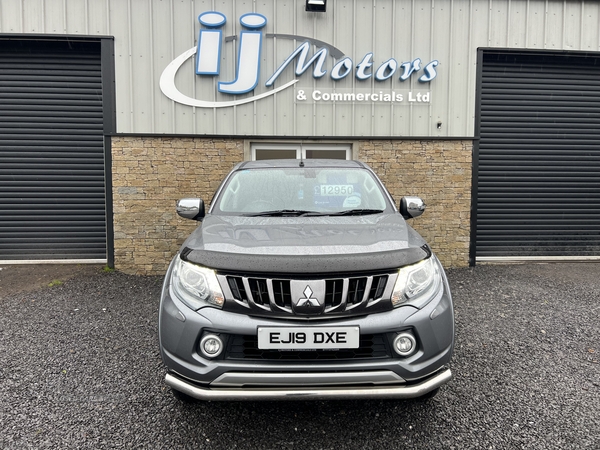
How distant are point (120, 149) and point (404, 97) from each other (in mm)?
4973

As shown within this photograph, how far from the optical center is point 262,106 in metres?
6.16

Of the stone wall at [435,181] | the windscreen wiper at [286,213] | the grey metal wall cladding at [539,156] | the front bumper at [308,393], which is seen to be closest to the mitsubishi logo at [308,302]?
the front bumper at [308,393]

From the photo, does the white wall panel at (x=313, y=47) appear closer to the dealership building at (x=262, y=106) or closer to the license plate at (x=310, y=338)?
the dealership building at (x=262, y=106)

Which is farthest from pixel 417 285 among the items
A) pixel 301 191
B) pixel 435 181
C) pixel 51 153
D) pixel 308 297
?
pixel 51 153

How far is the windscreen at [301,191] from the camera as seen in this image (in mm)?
2957

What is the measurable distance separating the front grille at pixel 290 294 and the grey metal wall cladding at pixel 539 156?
222 inches

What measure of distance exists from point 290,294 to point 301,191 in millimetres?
1350

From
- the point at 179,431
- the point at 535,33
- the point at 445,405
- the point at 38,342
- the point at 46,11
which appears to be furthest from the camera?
the point at 535,33

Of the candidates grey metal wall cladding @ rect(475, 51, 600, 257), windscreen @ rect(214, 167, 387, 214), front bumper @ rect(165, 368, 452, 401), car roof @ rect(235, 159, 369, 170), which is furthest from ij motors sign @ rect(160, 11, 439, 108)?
front bumper @ rect(165, 368, 452, 401)

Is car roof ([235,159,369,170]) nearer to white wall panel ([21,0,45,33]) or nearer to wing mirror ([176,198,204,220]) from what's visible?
wing mirror ([176,198,204,220])

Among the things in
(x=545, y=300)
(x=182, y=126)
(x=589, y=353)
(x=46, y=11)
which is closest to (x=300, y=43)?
(x=182, y=126)

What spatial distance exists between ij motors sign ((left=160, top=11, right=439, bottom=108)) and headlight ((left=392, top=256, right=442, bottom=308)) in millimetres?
4767

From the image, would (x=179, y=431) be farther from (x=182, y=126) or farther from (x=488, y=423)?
(x=182, y=126)

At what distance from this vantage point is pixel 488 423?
88.8 inches
